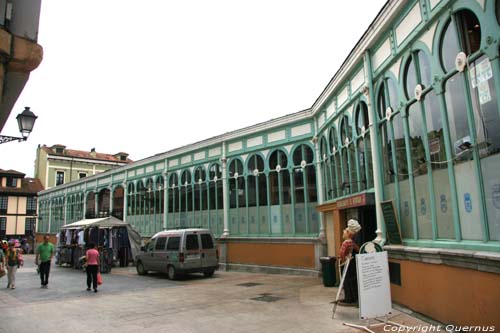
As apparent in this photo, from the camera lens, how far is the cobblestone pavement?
8156 mm

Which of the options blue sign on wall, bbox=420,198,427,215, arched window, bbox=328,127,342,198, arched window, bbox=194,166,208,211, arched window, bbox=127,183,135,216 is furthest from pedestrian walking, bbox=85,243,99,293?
arched window, bbox=127,183,135,216

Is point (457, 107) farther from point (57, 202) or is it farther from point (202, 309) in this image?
point (57, 202)

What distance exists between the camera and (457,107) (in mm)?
7070

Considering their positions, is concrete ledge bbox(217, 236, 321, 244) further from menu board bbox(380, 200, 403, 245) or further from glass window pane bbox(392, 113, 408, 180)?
glass window pane bbox(392, 113, 408, 180)

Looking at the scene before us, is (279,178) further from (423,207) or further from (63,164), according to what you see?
(63,164)

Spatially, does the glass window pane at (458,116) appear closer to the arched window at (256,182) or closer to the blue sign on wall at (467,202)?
the blue sign on wall at (467,202)

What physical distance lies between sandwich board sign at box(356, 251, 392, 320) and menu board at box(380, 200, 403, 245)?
1892 mm

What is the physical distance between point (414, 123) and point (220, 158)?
43.5 ft

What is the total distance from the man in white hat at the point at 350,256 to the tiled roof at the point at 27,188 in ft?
172

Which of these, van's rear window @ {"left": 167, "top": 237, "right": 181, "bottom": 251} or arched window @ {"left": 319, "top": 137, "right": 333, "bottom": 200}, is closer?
arched window @ {"left": 319, "top": 137, "right": 333, "bottom": 200}

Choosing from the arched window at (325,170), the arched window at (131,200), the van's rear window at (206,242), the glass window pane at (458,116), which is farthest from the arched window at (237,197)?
the glass window pane at (458,116)

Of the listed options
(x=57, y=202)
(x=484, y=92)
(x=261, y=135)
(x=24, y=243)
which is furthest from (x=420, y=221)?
(x=24, y=243)

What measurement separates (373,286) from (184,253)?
10.2 m

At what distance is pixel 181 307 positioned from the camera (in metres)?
10.2
